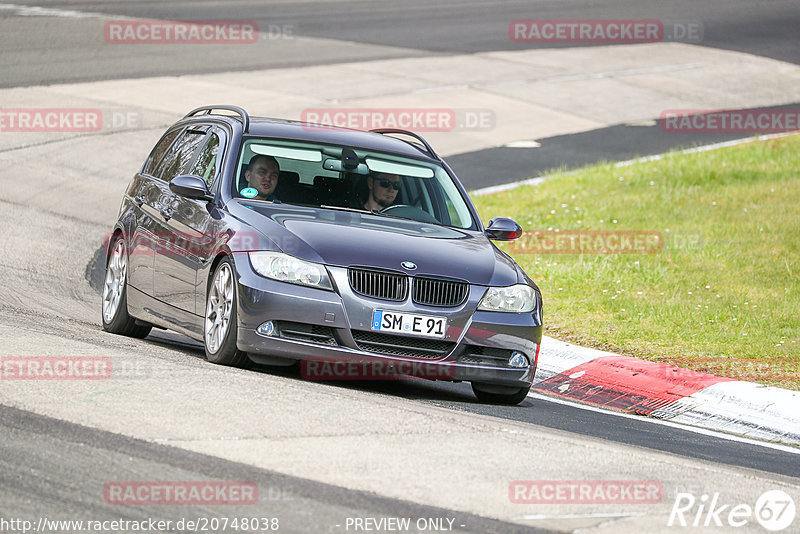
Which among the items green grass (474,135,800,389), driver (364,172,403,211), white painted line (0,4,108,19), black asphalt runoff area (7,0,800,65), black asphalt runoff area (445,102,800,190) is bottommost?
black asphalt runoff area (445,102,800,190)

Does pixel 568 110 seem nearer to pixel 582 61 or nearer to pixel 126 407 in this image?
pixel 582 61

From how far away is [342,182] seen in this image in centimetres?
964

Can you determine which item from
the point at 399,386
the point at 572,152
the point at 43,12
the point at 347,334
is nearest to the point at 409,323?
the point at 347,334

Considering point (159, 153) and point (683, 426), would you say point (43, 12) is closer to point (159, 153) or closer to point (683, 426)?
point (159, 153)

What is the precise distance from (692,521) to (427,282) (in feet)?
9.89

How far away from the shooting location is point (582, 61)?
3116 centimetres

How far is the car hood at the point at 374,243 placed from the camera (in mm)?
8367

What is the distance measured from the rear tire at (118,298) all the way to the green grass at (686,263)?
3628mm

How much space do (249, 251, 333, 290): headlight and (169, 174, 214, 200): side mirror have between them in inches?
40.4

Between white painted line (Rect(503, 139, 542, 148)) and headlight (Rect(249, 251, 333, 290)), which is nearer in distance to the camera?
headlight (Rect(249, 251, 333, 290))

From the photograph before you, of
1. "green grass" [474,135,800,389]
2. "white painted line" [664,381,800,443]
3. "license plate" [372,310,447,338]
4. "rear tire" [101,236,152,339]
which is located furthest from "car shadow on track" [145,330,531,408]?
"green grass" [474,135,800,389]

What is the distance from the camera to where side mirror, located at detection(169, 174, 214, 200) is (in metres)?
9.15

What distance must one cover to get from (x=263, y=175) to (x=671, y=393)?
3359 millimetres

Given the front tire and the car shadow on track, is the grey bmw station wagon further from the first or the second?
the car shadow on track
